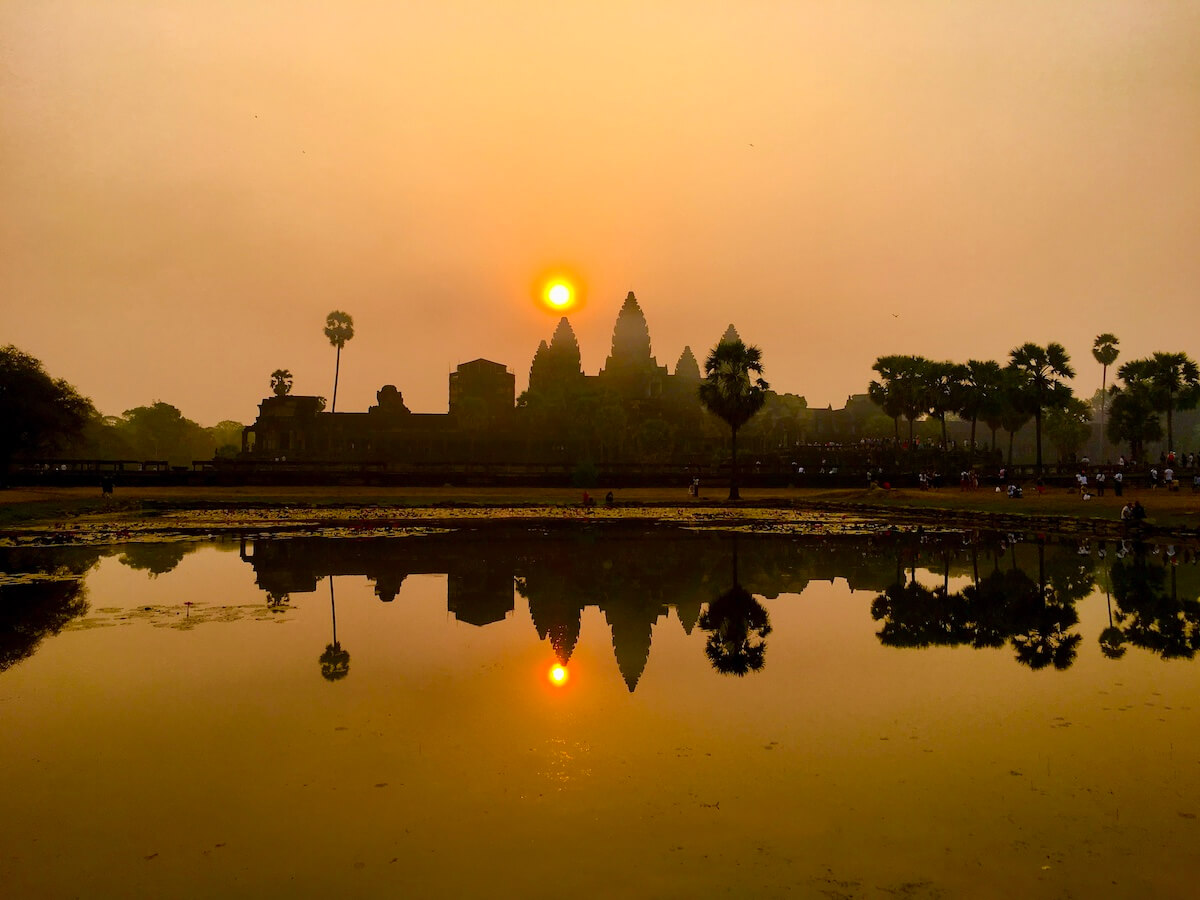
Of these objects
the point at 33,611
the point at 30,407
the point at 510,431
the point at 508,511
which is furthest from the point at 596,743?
the point at 510,431

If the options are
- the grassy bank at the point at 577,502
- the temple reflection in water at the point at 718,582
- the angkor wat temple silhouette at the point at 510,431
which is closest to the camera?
the temple reflection in water at the point at 718,582

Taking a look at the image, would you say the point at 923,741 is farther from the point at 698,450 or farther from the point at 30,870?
the point at 698,450

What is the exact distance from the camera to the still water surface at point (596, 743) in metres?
5.70

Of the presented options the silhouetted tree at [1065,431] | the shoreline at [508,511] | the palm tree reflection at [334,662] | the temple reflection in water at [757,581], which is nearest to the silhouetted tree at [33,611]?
the temple reflection in water at [757,581]

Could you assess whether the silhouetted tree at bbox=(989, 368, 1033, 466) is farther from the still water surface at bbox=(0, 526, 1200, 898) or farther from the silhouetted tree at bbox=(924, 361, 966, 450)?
the still water surface at bbox=(0, 526, 1200, 898)

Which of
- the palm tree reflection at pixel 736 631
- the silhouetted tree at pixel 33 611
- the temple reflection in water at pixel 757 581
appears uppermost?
the silhouetted tree at pixel 33 611

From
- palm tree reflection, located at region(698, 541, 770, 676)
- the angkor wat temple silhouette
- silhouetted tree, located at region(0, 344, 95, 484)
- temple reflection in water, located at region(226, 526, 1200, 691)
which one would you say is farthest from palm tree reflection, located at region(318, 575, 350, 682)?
the angkor wat temple silhouette

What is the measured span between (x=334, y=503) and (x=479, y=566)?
84.5 feet

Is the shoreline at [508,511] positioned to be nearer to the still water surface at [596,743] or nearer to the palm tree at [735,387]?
the palm tree at [735,387]

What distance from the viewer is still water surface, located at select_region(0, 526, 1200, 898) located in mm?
5703

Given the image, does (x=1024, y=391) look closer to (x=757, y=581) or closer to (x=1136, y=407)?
(x=1136, y=407)

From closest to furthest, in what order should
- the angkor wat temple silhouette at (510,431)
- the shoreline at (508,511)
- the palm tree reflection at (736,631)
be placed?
the palm tree reflection at (736,631)
the shoreline at (508,511)
the angkor wat temple silhouette at (510,431)

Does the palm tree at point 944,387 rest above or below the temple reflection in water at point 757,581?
above

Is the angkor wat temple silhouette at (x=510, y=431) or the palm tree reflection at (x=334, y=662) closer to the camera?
the palm tree reflection at (x=334, y=662)
